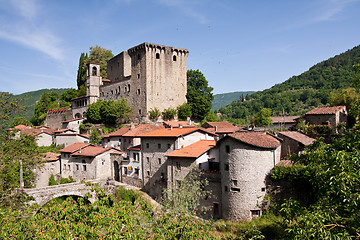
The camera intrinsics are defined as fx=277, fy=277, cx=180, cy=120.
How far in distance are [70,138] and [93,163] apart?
1472 cm

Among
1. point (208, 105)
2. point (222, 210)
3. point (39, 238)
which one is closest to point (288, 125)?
point (208, 105)

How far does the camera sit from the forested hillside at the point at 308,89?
12515 cm

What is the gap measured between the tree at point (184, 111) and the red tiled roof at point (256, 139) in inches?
1255

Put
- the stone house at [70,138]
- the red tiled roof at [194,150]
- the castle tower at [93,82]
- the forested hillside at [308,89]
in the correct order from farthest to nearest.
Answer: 1. the forested hillside at [308,89]
2. the castle tower at [93,82]
3. the stone house at [70,138]
4. the red tiled roof at [194,150]

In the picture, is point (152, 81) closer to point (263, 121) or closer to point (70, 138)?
point (70, 138)

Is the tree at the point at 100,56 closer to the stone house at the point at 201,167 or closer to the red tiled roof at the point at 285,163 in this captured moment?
the stone house at the point at 201,167

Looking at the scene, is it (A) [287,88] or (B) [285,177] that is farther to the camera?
(A) [287,88]

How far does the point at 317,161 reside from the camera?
12.2 m

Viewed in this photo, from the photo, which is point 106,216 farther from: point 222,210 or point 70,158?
point 70,158

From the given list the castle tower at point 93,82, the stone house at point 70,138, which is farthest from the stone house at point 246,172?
the castle tower at point 93,82

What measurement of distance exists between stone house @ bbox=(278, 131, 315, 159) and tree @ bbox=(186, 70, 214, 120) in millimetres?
31435

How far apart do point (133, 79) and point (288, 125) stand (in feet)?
104

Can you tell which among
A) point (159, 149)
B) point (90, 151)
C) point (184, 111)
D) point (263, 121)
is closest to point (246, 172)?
point (159, 149)

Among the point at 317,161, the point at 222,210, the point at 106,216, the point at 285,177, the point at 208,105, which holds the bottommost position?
the point at 222,210
